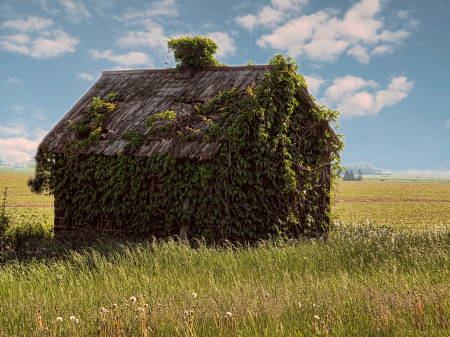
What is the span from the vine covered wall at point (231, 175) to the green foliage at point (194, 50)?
2660 millimetres

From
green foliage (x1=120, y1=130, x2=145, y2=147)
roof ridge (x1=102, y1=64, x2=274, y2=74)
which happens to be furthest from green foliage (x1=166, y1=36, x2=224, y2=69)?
green foliage (x1=120, y1=130, x2=145, y2=147)

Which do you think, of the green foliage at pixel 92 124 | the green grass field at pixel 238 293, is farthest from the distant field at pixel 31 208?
the green grass field at pixel 238 293

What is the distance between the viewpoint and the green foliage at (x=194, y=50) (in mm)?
13094

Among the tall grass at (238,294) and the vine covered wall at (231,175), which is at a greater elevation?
the vine covered wall at (231,175)

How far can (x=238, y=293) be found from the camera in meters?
5.37

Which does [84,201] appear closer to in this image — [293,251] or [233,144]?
[233,144]

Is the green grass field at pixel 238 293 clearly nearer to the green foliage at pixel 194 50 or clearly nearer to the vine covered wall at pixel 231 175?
the vine covered wall at pixel 231 175

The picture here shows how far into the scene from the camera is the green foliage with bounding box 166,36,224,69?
43.0 ft

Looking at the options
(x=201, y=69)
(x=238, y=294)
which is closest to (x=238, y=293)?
(x=238, y=294)

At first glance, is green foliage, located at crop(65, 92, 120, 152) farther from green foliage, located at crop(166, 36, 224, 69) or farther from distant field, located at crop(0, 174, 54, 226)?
distant field, located at crop(0, 174, 54, 226)

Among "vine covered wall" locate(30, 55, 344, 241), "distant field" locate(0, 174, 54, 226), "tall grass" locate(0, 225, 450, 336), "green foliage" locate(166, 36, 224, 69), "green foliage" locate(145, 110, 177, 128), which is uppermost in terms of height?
"green foliage" locate(166, 36, 224, 69)

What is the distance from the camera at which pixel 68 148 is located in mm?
11445

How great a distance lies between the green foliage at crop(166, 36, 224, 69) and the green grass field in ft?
22.6

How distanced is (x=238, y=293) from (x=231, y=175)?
176 inches
